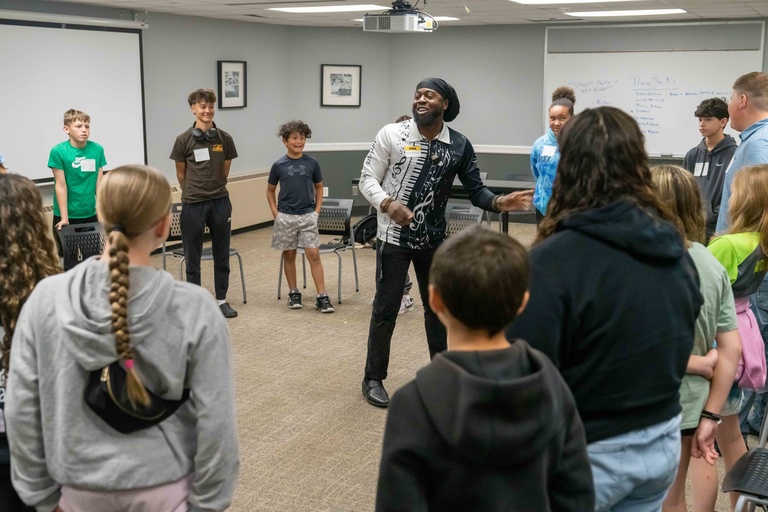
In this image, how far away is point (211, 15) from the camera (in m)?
8.76

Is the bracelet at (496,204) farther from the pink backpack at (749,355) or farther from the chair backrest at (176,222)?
the chair backrest at (176,222)

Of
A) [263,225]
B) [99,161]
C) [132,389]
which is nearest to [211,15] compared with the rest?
[263,225]

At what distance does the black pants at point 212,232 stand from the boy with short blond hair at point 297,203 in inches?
14.9

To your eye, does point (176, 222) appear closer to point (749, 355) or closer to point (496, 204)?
point (496, 204)

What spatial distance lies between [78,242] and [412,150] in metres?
2.80

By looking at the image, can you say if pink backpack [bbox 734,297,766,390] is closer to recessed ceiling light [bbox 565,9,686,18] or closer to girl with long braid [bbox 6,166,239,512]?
girl with long braid [bbox 6,166,239,512]

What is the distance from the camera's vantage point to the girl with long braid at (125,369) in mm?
1514

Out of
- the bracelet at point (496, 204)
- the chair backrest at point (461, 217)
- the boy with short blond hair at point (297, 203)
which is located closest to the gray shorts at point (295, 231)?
the boy with short blond hair at point (297, 203)

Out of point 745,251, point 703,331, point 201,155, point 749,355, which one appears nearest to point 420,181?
point 745,251

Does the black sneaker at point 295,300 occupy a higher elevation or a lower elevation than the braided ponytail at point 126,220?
lower

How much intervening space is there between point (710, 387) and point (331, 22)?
27.5 feet

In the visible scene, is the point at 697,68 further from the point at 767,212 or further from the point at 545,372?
the point at 545,372

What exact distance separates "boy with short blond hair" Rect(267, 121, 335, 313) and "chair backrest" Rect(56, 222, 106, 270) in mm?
1265

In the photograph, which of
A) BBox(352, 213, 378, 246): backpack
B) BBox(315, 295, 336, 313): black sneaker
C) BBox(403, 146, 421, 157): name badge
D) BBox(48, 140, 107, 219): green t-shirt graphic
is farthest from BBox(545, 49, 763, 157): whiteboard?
BBox(403, 146, 421, 157): name badge
